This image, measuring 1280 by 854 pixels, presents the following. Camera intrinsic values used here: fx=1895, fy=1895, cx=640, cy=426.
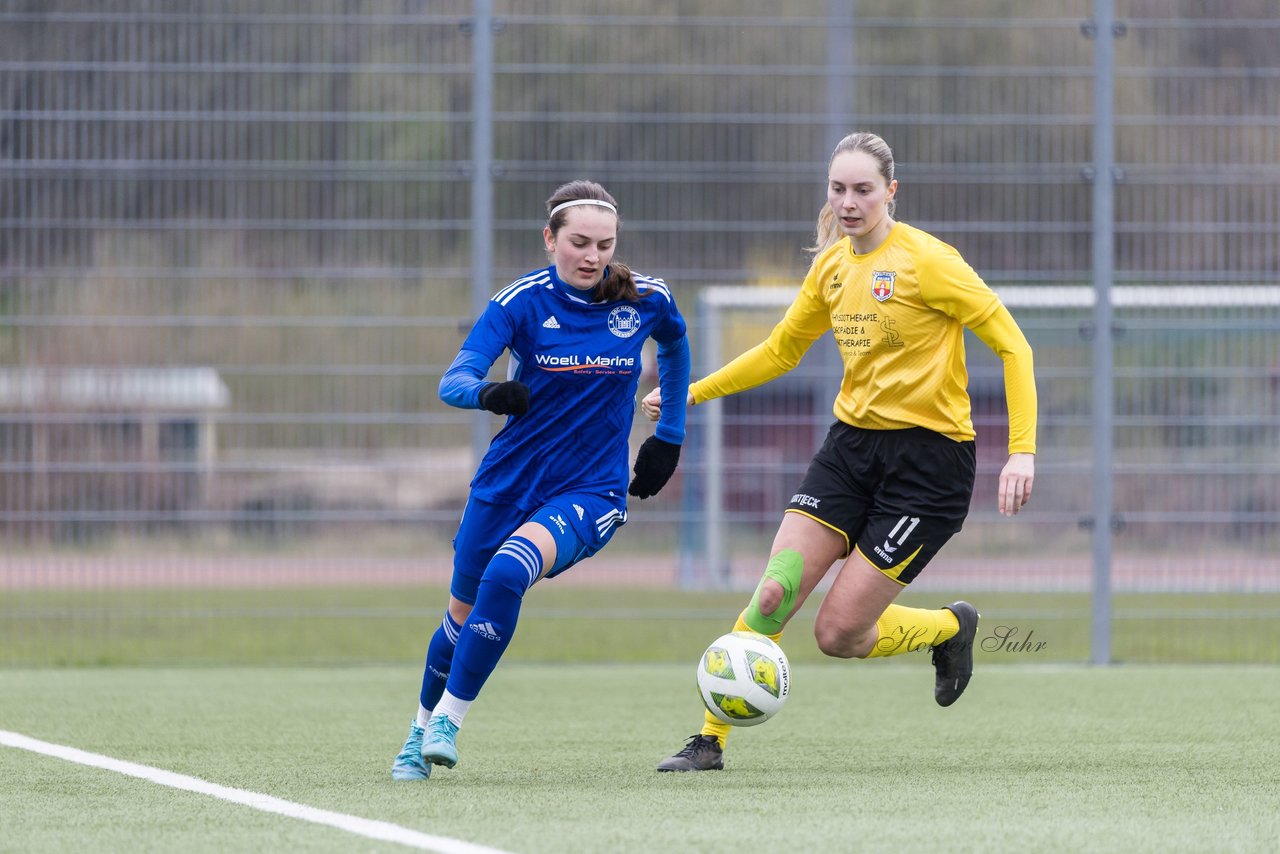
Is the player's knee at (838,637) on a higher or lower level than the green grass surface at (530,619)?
higher

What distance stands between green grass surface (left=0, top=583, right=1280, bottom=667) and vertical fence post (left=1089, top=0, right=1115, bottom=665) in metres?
0.33

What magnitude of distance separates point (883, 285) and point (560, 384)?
3.27ft

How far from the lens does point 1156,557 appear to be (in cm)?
974

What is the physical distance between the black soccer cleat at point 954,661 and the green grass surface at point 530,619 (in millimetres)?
3663

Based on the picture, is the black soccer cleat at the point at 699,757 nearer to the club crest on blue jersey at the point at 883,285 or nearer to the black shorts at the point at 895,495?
the black shorts at the point at 895,495

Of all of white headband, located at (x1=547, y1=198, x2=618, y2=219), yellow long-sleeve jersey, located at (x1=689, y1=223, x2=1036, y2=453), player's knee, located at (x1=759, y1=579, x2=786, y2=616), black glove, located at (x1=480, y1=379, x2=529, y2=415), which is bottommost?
player's knee, located at (x1=759, y1=579, x2=786, y2=616)

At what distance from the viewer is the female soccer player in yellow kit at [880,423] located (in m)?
5.57

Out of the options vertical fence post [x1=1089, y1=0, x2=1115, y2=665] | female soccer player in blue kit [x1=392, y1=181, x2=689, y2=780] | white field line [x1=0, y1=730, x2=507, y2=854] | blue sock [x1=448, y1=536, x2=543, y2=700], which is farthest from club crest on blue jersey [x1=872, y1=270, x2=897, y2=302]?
vertical fence post [x1=1089, y1=0, x2=1115, y2=665]

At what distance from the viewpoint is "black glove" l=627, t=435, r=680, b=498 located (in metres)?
5.86

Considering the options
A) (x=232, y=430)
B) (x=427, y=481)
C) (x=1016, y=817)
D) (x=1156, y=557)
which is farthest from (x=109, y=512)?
(x=1016, y=817)

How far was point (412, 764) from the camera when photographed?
5.33 metres

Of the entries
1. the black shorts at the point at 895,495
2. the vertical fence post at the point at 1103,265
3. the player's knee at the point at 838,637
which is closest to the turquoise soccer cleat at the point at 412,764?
the player's knee at the point at 838,637

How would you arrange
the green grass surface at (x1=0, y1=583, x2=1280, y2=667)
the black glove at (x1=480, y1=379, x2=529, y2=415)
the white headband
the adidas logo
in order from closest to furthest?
1. the black glove at (x1=480, y1=379, x2=529, y2=415)
2. the adidas logo
3. the white headband
4. the green grass surface at (x1=0, y1=583, x2=1280, y2=667)

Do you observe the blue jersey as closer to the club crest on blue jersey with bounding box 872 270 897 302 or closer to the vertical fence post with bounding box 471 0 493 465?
the club crest on blue jersey with bounding box 872 270 897 302
